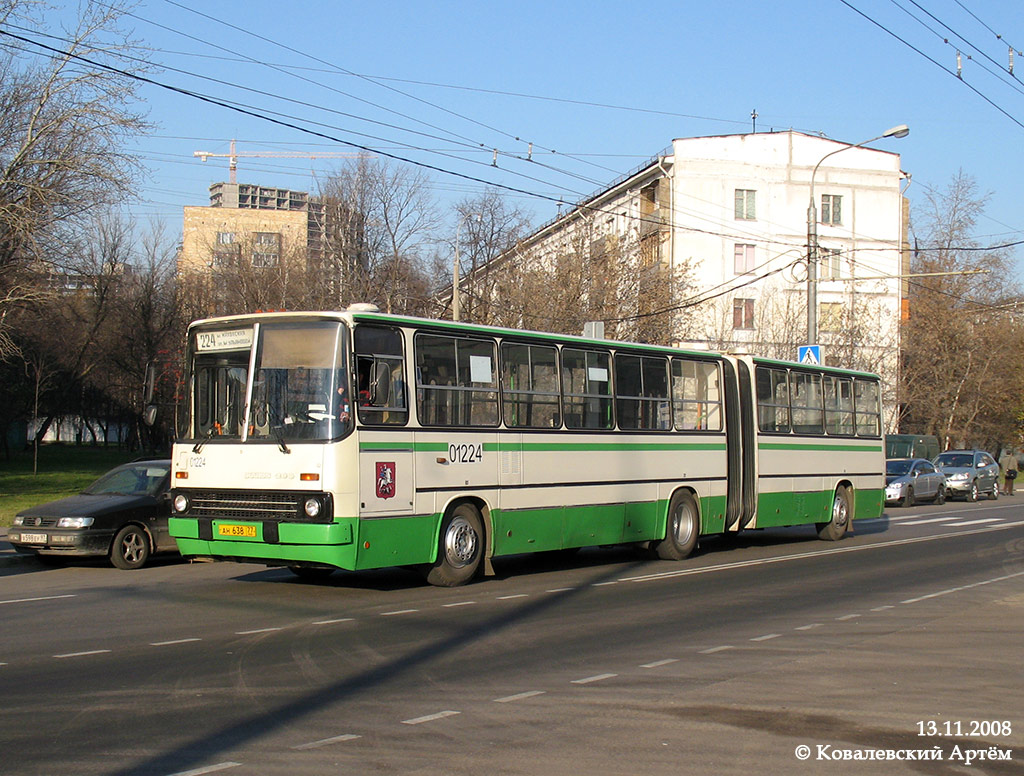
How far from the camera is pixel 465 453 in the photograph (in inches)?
538

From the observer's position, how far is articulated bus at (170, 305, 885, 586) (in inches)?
478

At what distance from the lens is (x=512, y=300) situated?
39625 mm

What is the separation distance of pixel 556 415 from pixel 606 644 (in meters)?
5.57

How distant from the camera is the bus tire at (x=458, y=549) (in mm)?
13508

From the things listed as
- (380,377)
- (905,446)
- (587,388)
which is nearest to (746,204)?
(905,446)

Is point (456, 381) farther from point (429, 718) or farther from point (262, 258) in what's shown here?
point (262, 258)

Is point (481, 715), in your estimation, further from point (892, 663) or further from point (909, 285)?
point (909, 285)

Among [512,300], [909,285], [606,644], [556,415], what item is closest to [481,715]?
[606,644]

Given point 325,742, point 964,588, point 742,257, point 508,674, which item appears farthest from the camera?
point 742,257

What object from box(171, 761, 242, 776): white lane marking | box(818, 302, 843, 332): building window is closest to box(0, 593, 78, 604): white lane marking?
box(171, 761, 242, 776): white lane marking

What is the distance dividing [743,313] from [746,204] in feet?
19.3

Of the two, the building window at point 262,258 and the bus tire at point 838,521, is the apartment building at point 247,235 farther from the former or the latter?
the bus tire at point 838,521

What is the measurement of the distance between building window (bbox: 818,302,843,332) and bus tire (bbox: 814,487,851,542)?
29328 millimetres

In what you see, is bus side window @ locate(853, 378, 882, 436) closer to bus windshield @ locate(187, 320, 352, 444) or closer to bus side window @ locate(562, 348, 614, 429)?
bus side window @ locate(562, 348, 614, 429)
